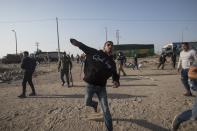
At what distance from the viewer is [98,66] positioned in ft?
17.5

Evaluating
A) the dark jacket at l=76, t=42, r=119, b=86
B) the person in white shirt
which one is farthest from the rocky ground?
the dark jacket at l=76, t=42, r=119, b=86

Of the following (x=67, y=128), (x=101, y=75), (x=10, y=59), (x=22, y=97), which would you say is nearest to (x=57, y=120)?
(x=67, y=128)

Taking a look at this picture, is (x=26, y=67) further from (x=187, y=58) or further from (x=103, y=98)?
(x=187, y=58)

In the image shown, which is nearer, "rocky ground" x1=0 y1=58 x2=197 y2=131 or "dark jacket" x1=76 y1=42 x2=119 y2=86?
"dark jacket" x1=76 y1=42 x2=119 y2=86

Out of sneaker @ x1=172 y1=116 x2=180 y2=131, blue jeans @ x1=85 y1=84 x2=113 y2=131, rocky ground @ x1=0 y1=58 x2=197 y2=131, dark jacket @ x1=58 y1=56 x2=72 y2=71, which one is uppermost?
dark jacket @ x1=58 y1=56 x2=72 y2=71

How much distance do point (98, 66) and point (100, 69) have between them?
0.08 meters

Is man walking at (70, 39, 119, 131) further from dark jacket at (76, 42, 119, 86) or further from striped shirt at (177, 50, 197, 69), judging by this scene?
striped shirt at (177, 50, 197, 69)

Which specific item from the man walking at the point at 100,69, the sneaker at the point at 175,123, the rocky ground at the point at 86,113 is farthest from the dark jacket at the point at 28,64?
the sneaker at the point at 175,123

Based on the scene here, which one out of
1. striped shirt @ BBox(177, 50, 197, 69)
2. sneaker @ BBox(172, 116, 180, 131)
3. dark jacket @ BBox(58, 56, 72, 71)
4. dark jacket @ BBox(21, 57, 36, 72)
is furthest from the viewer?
dark jacket @ BBox(58, 56, 72, 71)

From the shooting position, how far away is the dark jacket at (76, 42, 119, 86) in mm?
5316

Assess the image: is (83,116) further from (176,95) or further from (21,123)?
(176,95)

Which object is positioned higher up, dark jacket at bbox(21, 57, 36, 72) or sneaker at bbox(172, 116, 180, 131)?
dark jacket at bbox(21, 57, 36, 72)

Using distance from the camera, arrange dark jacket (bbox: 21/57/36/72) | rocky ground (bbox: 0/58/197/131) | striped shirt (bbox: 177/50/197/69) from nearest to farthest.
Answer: rocky ground (bbox: 0/58/197/131)
striped shirt (bbox: 177/50/197/69)
dark jacket (bbox: 21/57/36/72)

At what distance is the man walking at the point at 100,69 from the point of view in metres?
5.31
